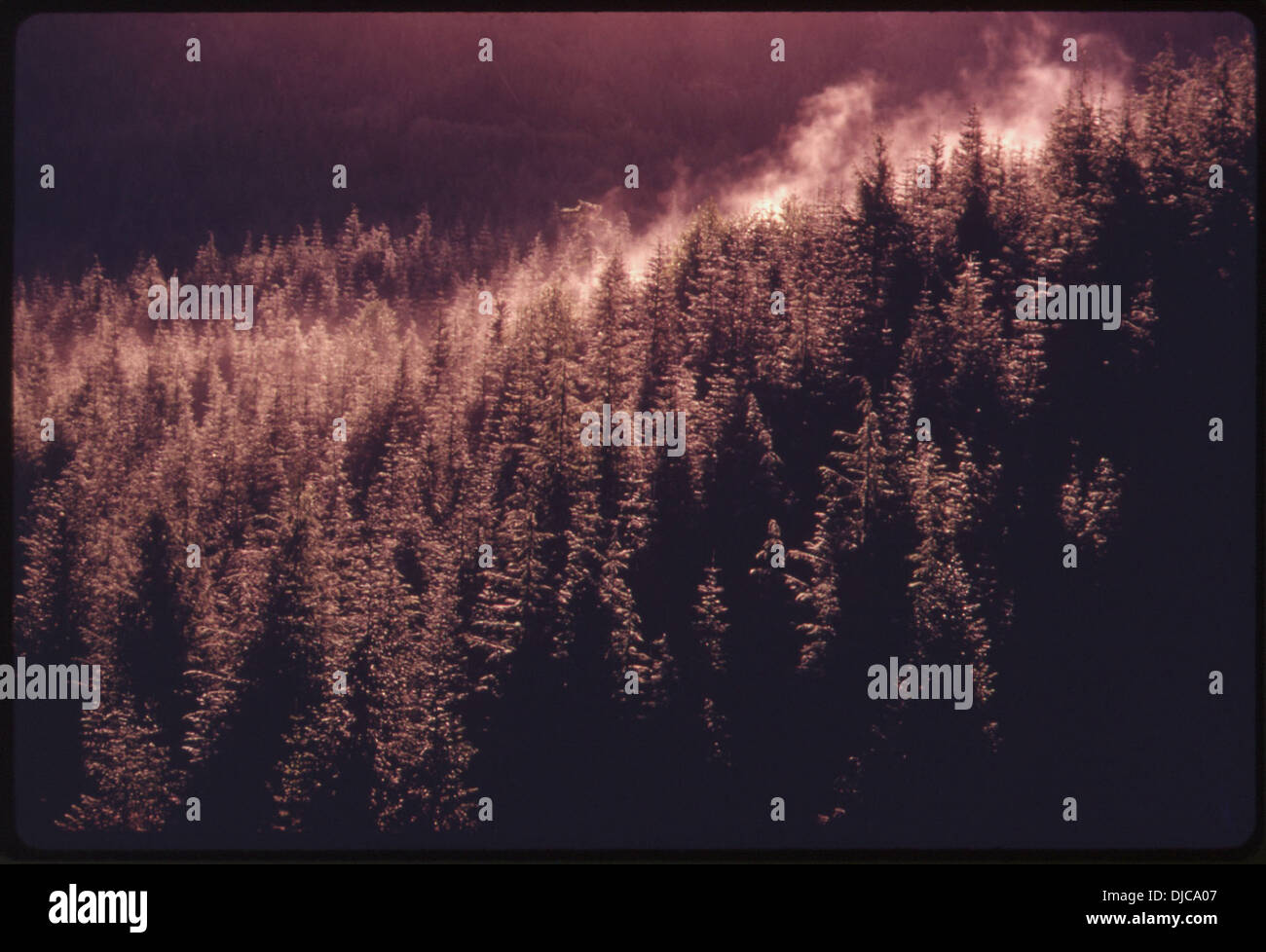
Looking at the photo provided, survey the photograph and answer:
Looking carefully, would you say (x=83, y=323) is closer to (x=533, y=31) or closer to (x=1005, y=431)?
(x=533, y=31)

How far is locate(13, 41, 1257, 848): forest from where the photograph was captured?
3.83 m

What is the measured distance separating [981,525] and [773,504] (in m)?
0.91

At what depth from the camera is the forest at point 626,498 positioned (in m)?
3.83

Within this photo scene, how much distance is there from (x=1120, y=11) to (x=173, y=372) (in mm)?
4501

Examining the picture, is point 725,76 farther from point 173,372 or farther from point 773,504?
point 173,372

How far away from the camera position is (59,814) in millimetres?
3928

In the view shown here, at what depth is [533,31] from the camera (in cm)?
390

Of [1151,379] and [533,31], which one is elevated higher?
[533,31]

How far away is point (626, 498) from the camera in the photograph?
3891 millimetres
